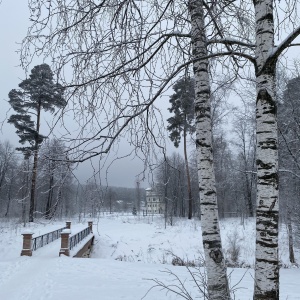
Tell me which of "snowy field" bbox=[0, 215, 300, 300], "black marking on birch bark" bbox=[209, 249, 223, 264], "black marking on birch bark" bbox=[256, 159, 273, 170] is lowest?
"snowy field" bbox=[0, 215, 300, 300]

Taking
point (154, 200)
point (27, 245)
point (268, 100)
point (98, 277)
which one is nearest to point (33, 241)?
point (27, 245)

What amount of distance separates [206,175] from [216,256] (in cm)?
91

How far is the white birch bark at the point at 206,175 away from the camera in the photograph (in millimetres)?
3213

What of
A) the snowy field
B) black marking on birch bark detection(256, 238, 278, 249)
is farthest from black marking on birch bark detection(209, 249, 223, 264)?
black marking on birch bark detection(256, 238, 278, 249)

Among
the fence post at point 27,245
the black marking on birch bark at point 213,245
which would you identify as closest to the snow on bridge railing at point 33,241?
the fence post at point 27,245

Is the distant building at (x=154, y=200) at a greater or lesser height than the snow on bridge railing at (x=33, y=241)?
greater

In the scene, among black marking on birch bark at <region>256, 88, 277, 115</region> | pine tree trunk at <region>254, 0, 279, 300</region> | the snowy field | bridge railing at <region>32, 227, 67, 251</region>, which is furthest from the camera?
bridge railing at <region>32, 227, 67, 251</region>

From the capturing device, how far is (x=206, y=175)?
11.2 ft

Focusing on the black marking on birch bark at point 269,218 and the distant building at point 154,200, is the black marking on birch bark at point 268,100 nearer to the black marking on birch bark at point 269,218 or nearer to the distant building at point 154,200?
the black marking on birch bark at point 269,218

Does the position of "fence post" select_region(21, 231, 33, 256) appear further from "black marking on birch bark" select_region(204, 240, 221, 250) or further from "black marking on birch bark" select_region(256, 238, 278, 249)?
"black marking on birch bark" select_region(256, 238, 278, 249)

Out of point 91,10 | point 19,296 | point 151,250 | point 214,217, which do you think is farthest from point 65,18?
point 151,250

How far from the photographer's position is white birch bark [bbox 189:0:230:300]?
126 inches

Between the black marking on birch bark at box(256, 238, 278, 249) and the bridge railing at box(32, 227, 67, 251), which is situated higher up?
the black marking on birch bark at box(256, 238, 278, 249)

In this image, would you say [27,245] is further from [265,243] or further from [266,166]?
[266,166]
